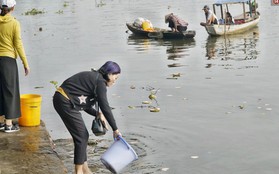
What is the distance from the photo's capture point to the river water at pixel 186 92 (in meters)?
9.38

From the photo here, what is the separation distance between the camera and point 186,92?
15.1 metres

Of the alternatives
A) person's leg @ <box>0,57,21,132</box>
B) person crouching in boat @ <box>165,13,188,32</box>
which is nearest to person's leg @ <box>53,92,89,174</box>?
person's leg @ <box>0,57,21,132</box>

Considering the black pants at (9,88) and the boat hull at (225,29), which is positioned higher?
the black pants at (9,88)

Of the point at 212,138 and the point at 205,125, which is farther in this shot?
the point at 205,125

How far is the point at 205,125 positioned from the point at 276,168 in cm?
292

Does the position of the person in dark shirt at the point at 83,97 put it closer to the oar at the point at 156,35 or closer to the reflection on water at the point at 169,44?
the reflection on water at the point at 169,44

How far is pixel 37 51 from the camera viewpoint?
1093 inches

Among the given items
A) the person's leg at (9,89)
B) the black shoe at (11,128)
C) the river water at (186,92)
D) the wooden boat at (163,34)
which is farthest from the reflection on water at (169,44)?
the person's leg at (9,89)

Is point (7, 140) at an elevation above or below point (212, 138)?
above

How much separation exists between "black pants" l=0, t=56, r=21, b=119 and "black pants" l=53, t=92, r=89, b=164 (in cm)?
188

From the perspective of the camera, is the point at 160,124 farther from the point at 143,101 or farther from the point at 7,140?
the point at 7,140

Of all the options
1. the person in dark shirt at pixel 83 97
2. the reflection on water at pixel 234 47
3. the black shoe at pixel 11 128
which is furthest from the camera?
the reflection on water at pixel 234 47

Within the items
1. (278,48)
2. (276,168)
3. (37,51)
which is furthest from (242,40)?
(276,168)

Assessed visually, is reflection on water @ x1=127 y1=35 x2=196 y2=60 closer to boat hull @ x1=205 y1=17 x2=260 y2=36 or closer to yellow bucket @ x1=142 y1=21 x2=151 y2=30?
yellow bucket @ x1=142 y1=21 x2=151 y2=30
